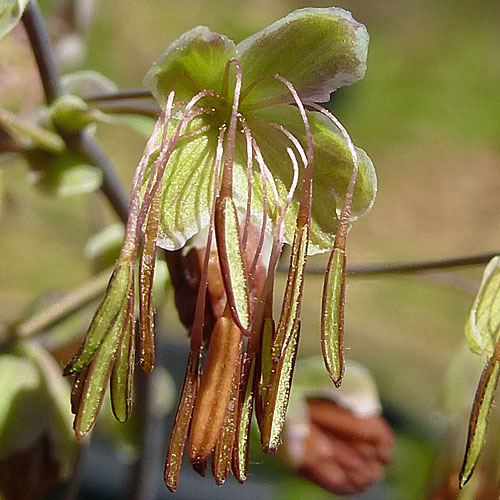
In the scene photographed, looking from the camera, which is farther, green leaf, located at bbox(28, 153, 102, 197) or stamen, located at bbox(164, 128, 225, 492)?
green leaf, located at bbox(28, 153, 102, 197)

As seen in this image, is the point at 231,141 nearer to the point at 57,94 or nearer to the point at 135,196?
the point at 135,196

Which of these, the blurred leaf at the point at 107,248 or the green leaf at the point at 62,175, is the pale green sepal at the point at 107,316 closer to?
the green leaf at the point at 62,175

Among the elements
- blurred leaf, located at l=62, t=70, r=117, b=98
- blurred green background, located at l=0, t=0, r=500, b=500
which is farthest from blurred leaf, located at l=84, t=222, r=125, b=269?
blurred green background, located at l=0, t=0, r=500, b=500

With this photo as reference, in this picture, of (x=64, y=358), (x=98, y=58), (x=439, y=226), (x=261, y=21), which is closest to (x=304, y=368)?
(x=64, y=358)

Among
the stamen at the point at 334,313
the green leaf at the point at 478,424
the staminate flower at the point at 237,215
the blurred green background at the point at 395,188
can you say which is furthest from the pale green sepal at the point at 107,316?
the blurred green background at the point at 395,188

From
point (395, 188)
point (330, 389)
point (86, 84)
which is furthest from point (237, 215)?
point (395, 188)

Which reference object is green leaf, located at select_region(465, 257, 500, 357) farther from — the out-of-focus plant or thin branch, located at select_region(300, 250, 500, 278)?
the out-of-focus plant
